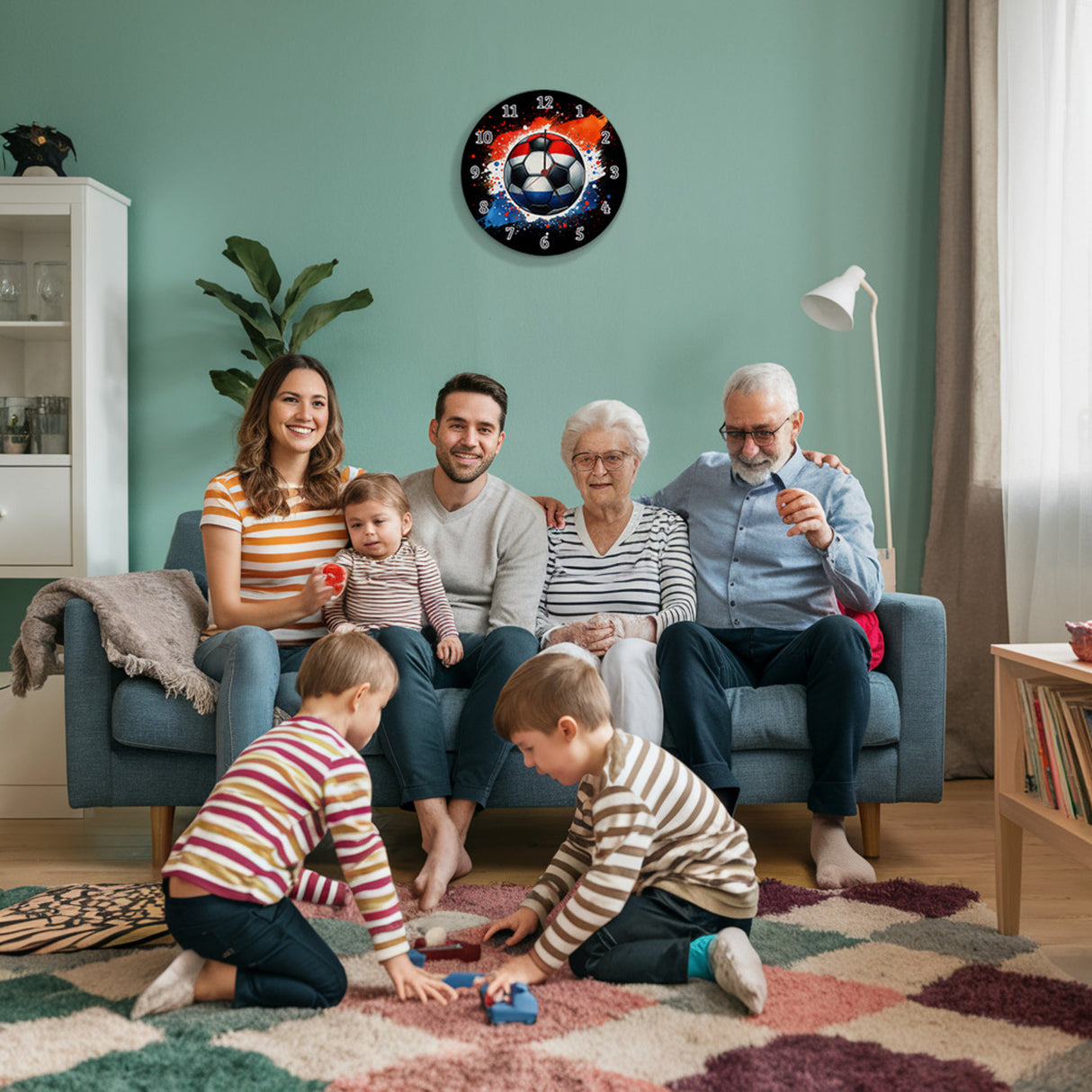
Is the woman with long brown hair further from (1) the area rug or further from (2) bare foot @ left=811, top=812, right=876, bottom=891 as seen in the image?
(2) bare foot @ left=811, top=812, right=876, bottom=891

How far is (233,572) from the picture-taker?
227 centimetres

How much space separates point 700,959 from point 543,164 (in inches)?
99.4

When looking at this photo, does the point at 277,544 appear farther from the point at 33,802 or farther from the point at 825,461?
the point at 825,461

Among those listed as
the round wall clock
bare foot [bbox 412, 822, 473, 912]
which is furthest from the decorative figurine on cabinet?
bare foot [bbox 412, 822, 473, 912]

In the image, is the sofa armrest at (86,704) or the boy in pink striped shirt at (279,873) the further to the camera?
the sofa armrest at (86,704)

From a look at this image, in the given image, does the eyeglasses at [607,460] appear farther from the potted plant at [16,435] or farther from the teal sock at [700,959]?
the potted plant at [16,435]

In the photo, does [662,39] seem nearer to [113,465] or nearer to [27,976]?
[113,465]

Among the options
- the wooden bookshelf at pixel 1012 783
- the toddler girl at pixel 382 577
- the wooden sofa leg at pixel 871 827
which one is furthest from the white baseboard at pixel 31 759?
the wooden bookshelf at pixel 1012 783

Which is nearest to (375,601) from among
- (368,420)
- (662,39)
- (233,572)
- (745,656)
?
(233,572)

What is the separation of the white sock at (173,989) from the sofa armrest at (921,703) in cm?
146

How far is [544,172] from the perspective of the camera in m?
3.25

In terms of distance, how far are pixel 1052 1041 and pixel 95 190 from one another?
311 cm

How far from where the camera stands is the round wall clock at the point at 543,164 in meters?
3.24

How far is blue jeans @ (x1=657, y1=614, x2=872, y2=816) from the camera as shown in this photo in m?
2.03
